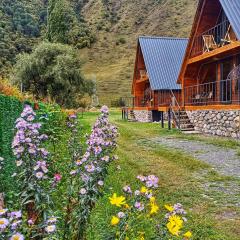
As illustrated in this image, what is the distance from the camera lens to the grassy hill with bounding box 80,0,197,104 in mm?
58497

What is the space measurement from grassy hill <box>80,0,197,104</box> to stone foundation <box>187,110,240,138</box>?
3609 cm

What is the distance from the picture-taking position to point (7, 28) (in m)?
57.0

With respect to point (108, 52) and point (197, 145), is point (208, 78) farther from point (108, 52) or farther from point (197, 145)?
point (108, 52)

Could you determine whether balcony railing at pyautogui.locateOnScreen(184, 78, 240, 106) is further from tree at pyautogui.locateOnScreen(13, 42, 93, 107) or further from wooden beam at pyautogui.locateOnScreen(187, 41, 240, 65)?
tree at pyautogui.locateOnScreen(13, 42, 93, 107)

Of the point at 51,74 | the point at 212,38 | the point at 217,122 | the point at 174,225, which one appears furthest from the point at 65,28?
the point at 174,225

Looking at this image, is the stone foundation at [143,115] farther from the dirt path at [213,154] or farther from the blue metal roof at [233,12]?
the dirt path at [213,154]

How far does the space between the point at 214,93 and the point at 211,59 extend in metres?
1.62

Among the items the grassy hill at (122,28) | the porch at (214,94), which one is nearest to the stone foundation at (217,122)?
the porch at (214,94)

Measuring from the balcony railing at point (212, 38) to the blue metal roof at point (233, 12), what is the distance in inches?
46.0

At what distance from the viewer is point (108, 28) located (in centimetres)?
7325

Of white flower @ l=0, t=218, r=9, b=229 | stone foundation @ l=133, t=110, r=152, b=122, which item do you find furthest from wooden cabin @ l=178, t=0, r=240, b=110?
white flower @ l=0, t=218, r=9, b=229

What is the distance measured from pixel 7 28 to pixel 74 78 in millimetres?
32489

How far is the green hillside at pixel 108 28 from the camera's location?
5516 centimetres

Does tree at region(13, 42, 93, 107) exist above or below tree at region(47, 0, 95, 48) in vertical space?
below
